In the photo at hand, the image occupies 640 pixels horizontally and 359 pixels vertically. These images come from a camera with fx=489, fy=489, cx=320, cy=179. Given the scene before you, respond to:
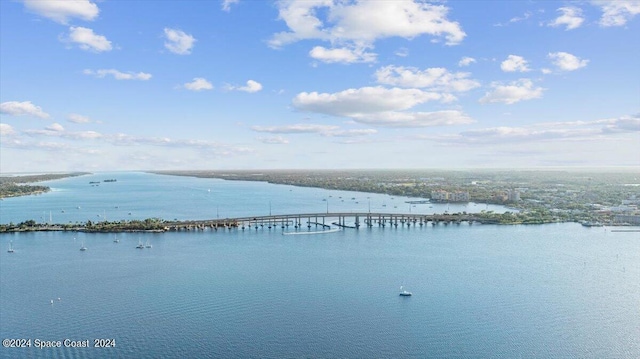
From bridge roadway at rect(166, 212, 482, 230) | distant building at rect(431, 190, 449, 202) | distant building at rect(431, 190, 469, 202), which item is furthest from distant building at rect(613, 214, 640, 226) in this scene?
distant building at rect(431, 190, 449, 202)

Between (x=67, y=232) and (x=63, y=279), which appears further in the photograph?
(x=67, y=232)

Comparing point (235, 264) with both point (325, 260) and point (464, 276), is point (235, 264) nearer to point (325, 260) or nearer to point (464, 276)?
point (325, 260)

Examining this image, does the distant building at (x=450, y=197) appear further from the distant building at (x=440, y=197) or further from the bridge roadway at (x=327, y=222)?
the bridge roadway at (x=327, y=222)

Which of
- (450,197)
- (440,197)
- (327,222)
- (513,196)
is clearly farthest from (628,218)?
(440,197)

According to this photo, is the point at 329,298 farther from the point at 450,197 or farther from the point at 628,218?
the point at 450,197

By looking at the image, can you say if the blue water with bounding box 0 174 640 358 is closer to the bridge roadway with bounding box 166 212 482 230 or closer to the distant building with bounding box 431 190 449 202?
the bridge roadway with bounding box 166 212 482 230

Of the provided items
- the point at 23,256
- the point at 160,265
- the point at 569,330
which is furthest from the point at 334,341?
the point at 23,256
